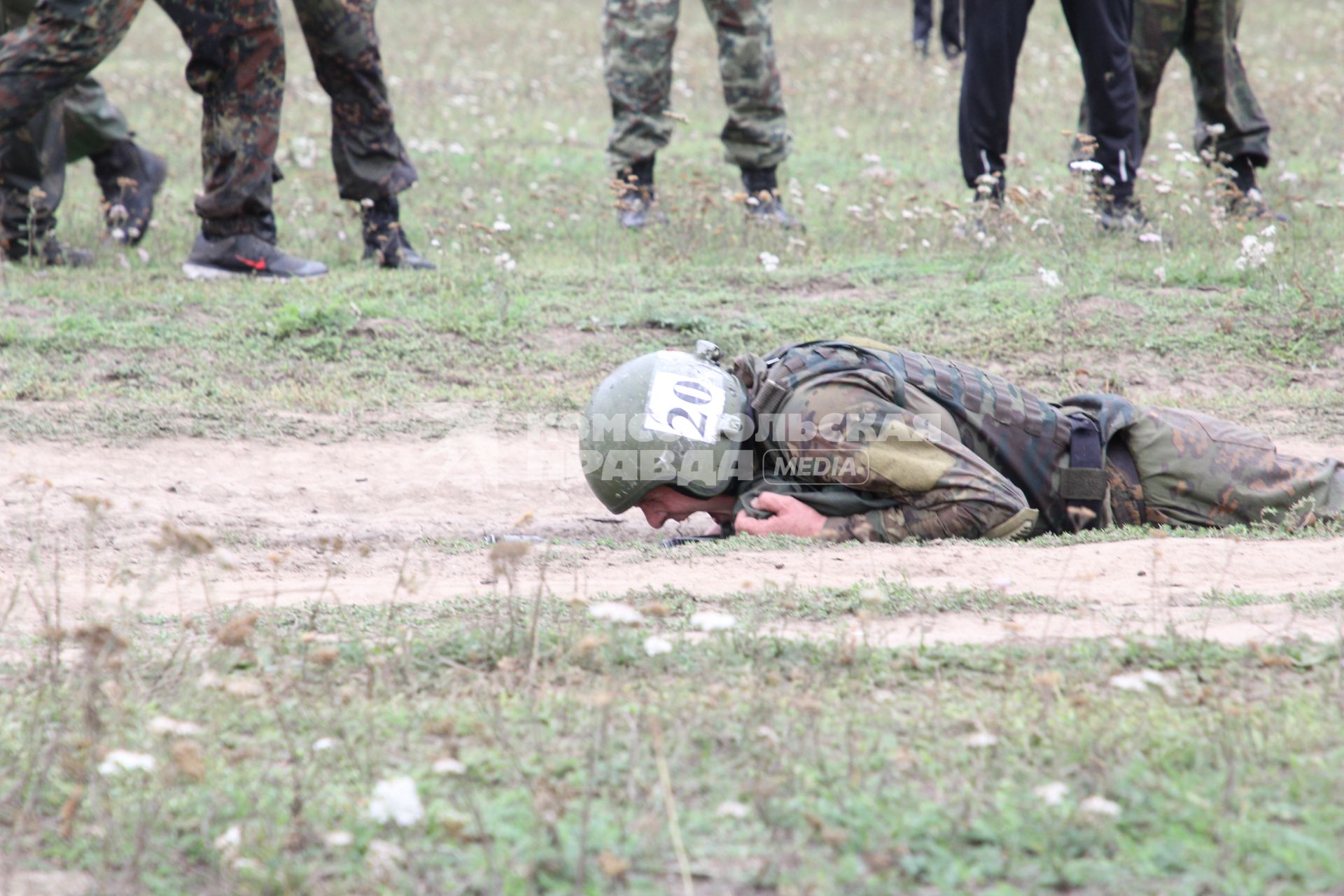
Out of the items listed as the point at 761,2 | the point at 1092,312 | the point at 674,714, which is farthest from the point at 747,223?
the point at 674,714

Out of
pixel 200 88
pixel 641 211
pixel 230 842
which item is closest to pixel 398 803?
pixel 230 842

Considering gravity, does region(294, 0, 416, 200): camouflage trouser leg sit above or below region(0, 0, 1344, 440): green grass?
above

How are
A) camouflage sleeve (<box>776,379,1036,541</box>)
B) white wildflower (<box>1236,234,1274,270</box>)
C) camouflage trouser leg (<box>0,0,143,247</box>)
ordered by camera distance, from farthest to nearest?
white wildflower (<box>1236,234,1274,270</box>) < camouflage trouser leg (<box>0,0,143,247</box>) < camouflage sleeve (<box>776,379,1036,541</box>)

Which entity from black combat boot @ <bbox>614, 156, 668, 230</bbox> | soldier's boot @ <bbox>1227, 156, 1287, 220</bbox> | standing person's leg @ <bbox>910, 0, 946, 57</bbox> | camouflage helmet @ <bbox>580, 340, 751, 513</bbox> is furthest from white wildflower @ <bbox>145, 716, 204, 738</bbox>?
standing person's leg @ <bbox>910, 0, 946, 57</bbox>

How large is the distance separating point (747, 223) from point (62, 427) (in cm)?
368

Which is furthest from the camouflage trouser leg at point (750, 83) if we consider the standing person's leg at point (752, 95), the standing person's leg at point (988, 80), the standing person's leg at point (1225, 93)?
the standing person's leg at point (1225, 93)

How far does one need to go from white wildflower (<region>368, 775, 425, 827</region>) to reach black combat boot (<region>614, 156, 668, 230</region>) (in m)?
5.38

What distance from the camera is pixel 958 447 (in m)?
3.79

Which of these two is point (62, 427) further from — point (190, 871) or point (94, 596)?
point (190, 871)

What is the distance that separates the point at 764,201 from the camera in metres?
7.15

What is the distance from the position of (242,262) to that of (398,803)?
5.07 meters

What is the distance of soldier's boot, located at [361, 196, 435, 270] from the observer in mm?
6648

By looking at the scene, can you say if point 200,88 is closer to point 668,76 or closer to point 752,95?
point 668,76

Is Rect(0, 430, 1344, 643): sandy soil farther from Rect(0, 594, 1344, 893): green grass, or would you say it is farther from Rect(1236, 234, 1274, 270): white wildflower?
Rect(1236, 234, 1274, 270): white wildflower
